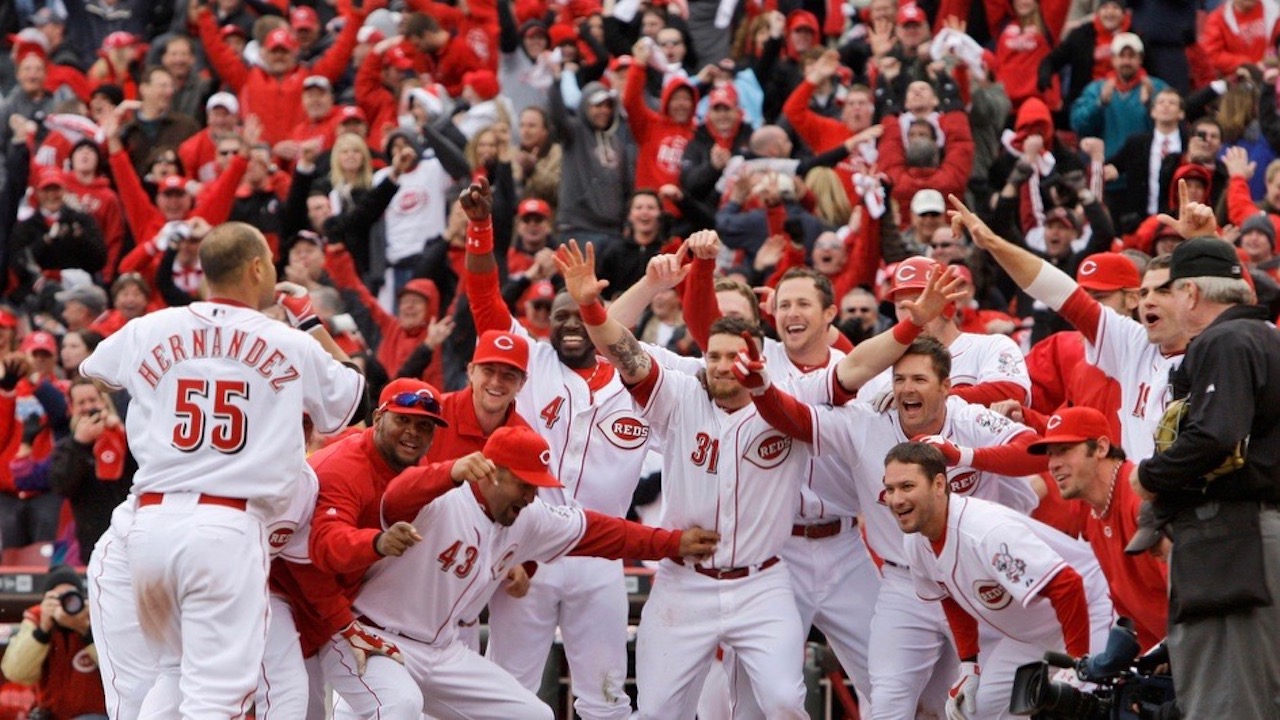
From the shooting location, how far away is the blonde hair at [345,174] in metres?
14.6

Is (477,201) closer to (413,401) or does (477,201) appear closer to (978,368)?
(413,401)

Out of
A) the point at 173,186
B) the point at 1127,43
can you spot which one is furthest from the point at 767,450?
the point at 173,186

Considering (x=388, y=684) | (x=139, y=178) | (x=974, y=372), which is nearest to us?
(x=388, y=684)

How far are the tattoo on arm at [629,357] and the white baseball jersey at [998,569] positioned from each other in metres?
1.29

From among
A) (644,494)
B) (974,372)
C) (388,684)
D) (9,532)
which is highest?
(974,372)

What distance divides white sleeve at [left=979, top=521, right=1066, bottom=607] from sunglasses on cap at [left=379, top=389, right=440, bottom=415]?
2180 mm

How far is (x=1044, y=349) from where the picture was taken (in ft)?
32.3

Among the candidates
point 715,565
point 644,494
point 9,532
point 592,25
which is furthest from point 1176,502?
point 592,25

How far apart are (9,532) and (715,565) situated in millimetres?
5644

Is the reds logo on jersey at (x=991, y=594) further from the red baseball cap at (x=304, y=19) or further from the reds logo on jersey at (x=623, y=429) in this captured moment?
the red baseball cap at (x=304, y=19)

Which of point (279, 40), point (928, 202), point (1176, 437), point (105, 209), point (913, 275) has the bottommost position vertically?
point (105, 209)

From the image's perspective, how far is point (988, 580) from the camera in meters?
7.94

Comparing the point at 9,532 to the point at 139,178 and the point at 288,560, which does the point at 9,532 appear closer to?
the point at 139,178

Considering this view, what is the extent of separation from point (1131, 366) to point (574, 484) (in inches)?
98.0
